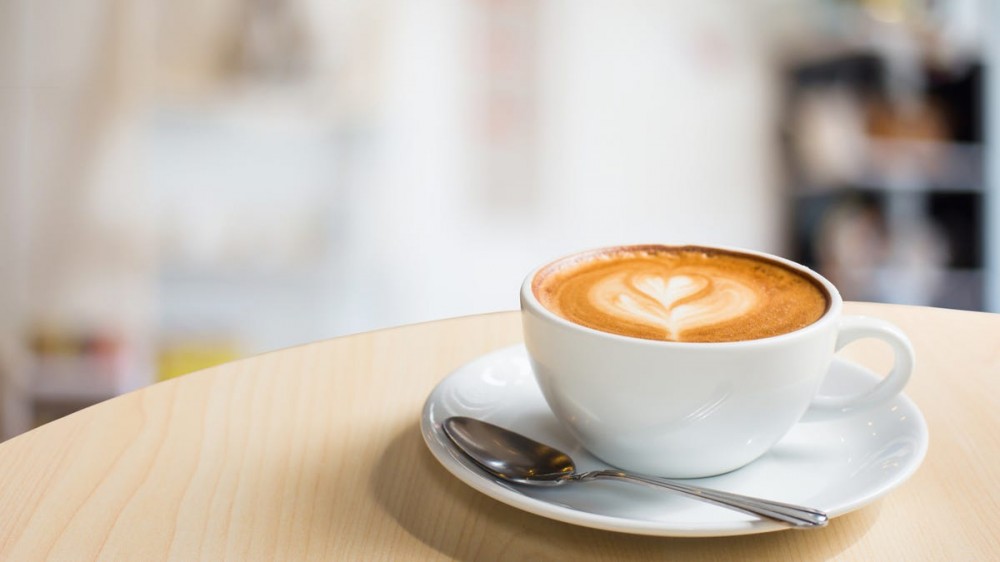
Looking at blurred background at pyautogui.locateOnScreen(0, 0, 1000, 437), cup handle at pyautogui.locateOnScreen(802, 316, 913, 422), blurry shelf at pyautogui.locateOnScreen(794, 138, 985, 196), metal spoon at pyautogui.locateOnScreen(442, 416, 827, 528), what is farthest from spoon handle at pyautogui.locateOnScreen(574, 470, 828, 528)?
blurry shelf at pyautogui.locateOnScreen(794, 138, 985, 196)

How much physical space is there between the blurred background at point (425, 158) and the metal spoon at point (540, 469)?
66.5 inches

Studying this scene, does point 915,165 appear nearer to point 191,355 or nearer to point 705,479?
point 191,355

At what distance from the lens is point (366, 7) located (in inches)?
87.0

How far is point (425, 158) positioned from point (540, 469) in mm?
1962

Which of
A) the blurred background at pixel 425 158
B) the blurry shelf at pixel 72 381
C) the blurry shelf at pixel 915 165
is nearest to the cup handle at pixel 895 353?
the blurred background at pixel 425 158

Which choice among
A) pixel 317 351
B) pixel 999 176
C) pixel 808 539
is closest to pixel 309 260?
pixel 317 351

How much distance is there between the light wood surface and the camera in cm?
45

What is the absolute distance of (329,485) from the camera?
1.72 ft

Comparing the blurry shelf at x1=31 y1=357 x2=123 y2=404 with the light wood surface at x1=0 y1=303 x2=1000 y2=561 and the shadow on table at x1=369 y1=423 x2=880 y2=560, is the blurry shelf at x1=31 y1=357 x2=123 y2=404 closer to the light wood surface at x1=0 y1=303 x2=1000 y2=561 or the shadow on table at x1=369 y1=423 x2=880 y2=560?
the light wood surface at x1=0 y1=303 x2=1000 y2=561

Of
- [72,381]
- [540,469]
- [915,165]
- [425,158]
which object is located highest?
[540,469]

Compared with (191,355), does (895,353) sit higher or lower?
higher

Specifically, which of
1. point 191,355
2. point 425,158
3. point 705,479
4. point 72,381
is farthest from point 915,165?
point 705,479

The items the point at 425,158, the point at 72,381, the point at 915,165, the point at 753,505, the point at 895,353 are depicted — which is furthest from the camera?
the point at 915,165

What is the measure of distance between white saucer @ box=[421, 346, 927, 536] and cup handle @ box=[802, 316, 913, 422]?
0.06ft
